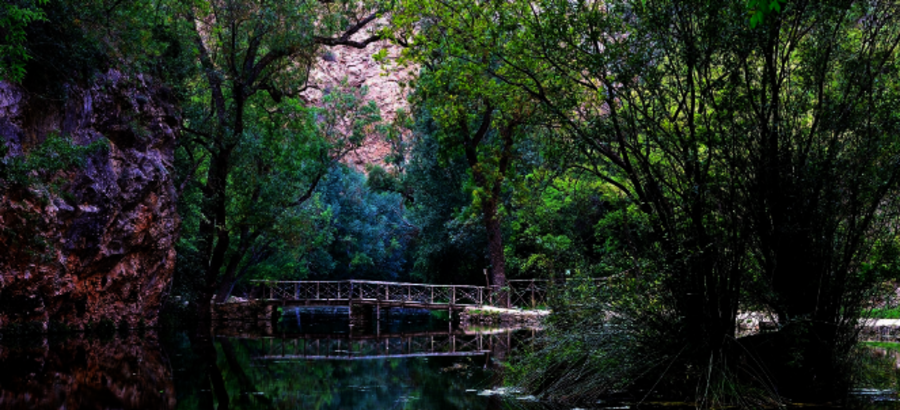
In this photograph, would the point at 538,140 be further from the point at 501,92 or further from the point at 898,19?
the point at 898,19

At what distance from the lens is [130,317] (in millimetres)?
17906

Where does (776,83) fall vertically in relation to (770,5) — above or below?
above

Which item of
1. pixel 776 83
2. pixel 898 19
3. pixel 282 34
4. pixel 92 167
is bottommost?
pixel 776 83

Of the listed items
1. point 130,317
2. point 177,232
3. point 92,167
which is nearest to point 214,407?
point 92,167

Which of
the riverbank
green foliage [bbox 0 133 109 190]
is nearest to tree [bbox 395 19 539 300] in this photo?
the riverbank

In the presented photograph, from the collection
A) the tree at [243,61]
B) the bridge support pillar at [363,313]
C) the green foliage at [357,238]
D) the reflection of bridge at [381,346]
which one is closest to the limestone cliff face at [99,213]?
the tree at [243,61]

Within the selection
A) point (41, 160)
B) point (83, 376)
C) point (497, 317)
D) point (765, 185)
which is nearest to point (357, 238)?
point (497, 317)

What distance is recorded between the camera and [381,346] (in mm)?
14617

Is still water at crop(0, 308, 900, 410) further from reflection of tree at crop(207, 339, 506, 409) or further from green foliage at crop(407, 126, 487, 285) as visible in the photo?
green foliage at crop(407, 126, 487, 285)

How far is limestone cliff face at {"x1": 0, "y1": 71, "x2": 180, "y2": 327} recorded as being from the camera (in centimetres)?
1381

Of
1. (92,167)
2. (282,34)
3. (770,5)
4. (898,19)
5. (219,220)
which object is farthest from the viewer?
(219,220)

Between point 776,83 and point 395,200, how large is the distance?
135 ft

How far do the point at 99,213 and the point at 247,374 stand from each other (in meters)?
8.69

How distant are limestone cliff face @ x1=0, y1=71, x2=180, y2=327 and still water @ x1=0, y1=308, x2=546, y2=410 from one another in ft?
4.53
